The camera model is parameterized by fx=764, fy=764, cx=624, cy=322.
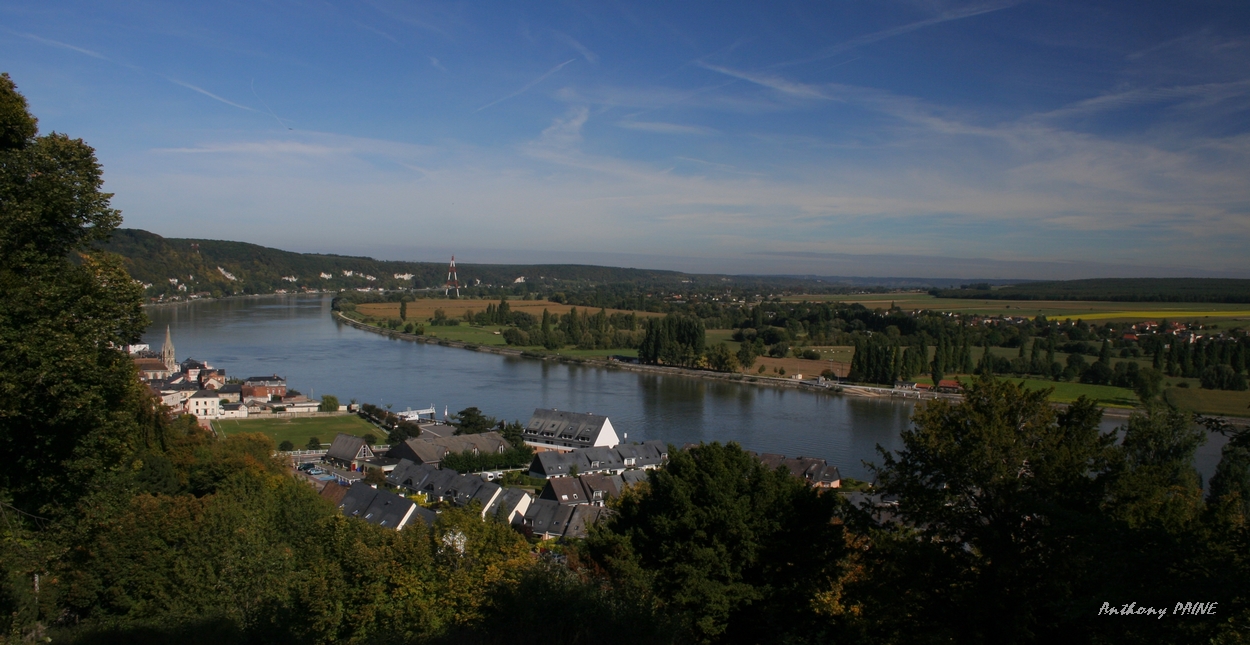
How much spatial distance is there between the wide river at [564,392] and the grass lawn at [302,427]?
168 centimetres

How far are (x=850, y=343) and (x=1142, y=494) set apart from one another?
26458 mm

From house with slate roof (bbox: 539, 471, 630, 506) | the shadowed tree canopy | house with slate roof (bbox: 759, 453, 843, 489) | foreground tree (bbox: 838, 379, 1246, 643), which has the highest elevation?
the shadowed tree canopy

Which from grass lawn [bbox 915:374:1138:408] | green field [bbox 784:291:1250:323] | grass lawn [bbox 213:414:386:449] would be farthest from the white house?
green field [bbox 784:291:1250:323]

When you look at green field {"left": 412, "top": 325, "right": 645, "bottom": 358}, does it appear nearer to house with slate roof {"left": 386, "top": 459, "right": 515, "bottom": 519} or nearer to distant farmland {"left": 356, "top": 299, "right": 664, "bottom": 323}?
distant farmland {"left": 356, "top": 299, "right": 664, "bottom": 323}

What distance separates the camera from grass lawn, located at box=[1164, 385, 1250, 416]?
14.0 m

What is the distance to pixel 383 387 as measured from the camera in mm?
17859

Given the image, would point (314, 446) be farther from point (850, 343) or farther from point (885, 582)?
point (850, 343)

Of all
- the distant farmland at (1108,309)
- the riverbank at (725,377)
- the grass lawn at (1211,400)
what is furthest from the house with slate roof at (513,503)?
the distant farmland at (1108,309)

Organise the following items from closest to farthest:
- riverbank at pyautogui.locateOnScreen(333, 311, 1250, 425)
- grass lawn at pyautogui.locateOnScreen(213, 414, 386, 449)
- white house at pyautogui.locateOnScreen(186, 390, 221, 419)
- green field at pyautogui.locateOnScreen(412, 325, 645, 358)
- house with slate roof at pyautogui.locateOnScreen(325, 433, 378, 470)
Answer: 1. house with slate roof at pyautogui.locateOnScreen(325, 433, 378, 470)
2. grass lawn at pyautogui.locateOnScreen(213, 414, 386, 449)
3. white house at pyautogui.locateOnScreen(186, 390, 221, 419)
4. riverbank at pyautogui.locateOnScreen(333, 311, 1250, 425)
5. green field at pyautogui.locateOnScreen(412, 325, 645, 358)

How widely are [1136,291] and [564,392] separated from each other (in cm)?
3679

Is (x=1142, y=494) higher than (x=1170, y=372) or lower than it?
higher

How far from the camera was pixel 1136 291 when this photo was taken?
4081 cm

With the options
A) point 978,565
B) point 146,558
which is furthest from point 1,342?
point 978,565

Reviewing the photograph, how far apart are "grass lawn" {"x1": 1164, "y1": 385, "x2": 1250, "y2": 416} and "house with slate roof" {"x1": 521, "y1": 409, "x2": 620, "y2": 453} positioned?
997 centimetres
